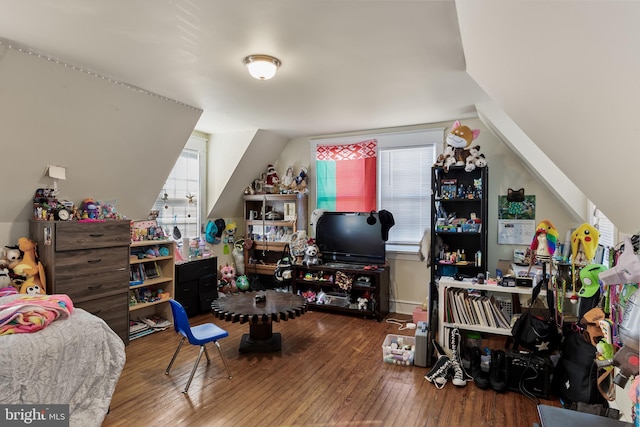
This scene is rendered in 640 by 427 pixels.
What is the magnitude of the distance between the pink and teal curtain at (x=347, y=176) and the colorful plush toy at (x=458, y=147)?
122cm

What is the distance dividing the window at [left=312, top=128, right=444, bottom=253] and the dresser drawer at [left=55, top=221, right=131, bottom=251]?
3158 millimetres

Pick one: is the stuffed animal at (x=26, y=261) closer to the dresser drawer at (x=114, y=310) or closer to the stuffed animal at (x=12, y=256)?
the stuffed animal at (x=12, y=256)

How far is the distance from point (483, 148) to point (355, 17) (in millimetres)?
2828

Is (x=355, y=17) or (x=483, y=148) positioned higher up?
(x=355, y=17)

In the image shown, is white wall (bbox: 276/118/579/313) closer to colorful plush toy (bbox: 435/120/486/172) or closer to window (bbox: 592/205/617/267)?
colorful plush toy (bbox: 435/120/486/172)

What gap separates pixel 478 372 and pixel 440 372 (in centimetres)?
30

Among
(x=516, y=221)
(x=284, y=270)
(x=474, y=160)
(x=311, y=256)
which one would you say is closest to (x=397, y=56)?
(x=474, y=160)

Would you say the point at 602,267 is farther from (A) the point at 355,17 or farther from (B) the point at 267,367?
(B) the point at 267,367

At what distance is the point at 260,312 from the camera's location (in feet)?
9.98

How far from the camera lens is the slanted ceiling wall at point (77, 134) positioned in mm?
2518

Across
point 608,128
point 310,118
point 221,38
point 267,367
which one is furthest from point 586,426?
point 310,118

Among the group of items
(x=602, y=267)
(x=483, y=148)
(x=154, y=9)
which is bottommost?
(x=602, y=267)

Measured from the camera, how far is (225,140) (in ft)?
16.2

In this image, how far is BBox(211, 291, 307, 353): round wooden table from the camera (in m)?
2.99
